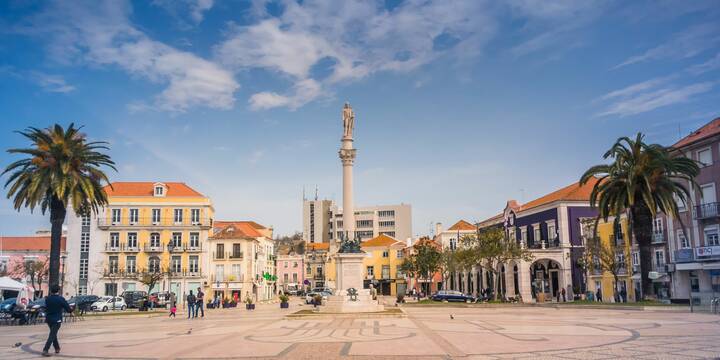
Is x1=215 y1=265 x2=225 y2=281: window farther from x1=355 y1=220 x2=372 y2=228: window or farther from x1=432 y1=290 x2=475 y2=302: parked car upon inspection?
x1=355 y1=220 x2=372 y2=228: window

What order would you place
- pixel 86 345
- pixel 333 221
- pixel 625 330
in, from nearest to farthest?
pixel 86 345 < pixel 625 330 < pixel 333 221

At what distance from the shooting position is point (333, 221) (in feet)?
510

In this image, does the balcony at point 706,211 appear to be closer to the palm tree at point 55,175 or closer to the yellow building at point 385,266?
the palm tree at point 55,175

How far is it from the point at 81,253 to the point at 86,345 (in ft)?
175

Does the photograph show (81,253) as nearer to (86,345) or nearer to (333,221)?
(86,345)

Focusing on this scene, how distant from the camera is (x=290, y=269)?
11731 centimetres

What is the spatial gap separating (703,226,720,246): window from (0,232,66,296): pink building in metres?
63.7

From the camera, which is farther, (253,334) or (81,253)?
(81,253)

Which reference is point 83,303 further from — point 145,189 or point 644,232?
point 644,232

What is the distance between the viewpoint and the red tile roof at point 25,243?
7300 centimetres

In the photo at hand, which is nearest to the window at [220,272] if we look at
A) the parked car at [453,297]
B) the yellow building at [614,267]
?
the parked car at [453,297]

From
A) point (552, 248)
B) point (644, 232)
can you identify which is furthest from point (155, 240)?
point (644, 232)

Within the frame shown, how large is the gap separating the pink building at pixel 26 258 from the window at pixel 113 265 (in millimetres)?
5555

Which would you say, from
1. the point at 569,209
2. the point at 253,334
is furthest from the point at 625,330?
the point at 569,209
